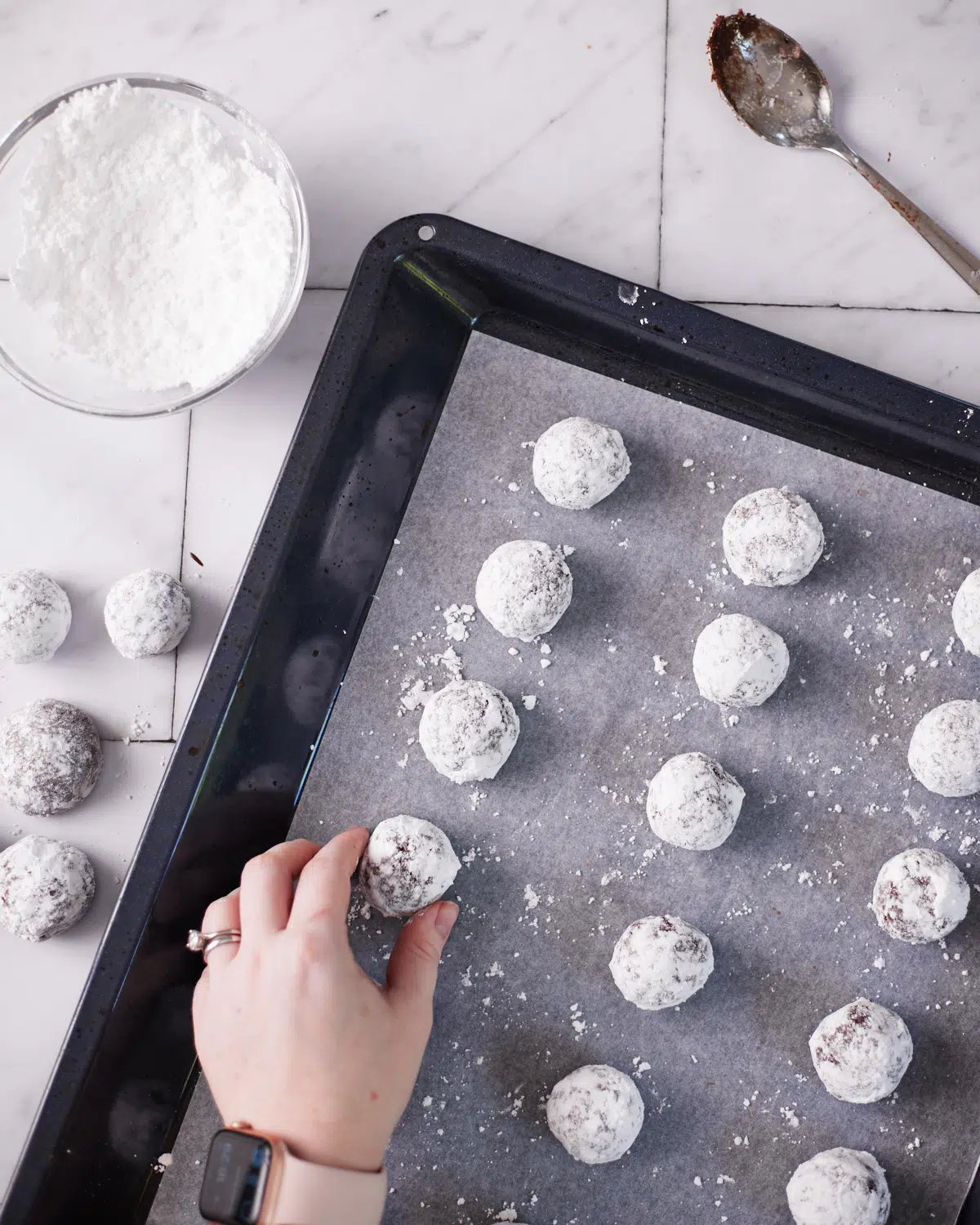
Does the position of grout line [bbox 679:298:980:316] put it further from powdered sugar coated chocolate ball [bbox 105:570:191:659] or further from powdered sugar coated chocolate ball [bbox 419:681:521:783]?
powdered sugar coated chocolate ball [bbox 105:570:191:659]

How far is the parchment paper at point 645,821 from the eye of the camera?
1.10 metres

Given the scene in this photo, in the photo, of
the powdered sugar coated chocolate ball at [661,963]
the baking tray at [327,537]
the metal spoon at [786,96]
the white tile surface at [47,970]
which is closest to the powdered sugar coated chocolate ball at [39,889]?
the white tile surface at [47,970]

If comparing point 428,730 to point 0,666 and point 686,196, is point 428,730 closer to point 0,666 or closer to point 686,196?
point 0,666

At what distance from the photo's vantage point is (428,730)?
1.11 metres

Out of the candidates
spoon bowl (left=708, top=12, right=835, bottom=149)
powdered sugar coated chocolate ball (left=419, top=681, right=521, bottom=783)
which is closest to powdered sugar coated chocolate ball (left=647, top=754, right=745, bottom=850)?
powdered sugar coated chocolate ball (left=419, top=681, right=521, bottom=783)

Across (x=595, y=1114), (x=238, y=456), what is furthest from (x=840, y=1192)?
(x=238, y=456)

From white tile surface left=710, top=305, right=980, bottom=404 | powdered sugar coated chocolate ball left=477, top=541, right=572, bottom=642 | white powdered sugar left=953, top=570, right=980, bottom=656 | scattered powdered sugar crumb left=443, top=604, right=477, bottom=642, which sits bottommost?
scattered powdered sugar crumb left=443, top=604, right=477, bottom=642

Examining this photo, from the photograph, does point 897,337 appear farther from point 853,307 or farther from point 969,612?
point 969,612

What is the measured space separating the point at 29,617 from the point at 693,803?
772mm

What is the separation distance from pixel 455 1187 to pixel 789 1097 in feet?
1.21

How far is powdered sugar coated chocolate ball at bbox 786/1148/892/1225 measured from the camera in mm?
1040

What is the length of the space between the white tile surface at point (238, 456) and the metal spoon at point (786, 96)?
1.80ft

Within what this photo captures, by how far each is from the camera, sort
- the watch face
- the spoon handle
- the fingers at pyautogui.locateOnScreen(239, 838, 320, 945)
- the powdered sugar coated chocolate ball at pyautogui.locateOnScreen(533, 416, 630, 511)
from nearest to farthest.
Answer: the watch face, the fingers at pyautogui.locateOnScreen(239, 838, 320, 945), the powdered sugar coated chocolate ball at pyautogui.locateOnScreen(533, 416, 630, 511), the spoon handle

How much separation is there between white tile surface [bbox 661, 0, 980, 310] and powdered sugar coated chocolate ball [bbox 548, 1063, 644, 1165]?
2.98ft
